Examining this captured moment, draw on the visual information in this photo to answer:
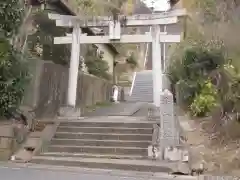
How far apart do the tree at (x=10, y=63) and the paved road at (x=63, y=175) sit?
2697mm

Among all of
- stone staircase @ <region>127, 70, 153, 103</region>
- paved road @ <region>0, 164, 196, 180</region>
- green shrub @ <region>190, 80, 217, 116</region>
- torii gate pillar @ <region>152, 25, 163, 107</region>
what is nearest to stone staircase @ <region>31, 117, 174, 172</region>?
paved road @ <region>0, 164, 196, 180</region>

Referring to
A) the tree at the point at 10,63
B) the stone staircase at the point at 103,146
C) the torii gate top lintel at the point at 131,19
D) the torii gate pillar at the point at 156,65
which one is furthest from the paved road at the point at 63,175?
the torii gate top lintel at the point at 131,19

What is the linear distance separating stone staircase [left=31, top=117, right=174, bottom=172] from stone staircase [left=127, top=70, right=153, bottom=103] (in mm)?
14147

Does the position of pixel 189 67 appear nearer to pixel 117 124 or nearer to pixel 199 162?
pixel 117 124

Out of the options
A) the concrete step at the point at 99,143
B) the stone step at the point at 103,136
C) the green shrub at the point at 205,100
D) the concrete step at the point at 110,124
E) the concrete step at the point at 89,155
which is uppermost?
the green shrub at the point at 205,100

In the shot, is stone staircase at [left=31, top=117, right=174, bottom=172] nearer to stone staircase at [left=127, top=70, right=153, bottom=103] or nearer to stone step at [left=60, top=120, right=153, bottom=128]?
stone step at [left=60, top=120, right=153, bottom=128]

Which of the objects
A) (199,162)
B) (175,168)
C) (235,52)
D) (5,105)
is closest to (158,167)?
(175,168)

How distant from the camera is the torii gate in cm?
1449

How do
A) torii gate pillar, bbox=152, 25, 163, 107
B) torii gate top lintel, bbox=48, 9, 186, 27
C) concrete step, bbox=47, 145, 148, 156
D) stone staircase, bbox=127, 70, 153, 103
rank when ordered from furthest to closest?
stone staircase, bbox=127, 70, 153, 103 → torii gate pillar, bbox=152, 25, 163, 107 → torii gate top lintel, bbox=48, 9, 186, 27 → concrete step, bbox=47, 145, 148, 156

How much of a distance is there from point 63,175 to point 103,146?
2.47 metres

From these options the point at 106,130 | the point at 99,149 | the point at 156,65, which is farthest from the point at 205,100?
the point at 99,149

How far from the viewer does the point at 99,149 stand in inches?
406

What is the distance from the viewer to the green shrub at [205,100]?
1237 centimetres

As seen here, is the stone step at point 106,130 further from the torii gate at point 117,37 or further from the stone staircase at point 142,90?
the stone staircase at point 142,90
